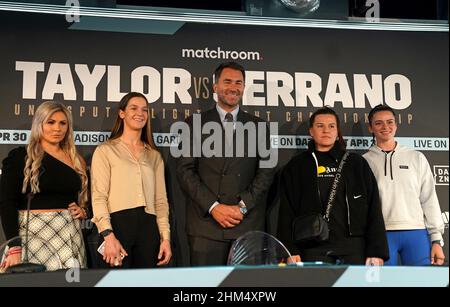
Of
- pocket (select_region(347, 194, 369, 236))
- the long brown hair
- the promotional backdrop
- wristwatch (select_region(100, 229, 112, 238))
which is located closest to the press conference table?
wristwatch (select_region(100, 229, 112, 238))

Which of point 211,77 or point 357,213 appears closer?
point 357,213

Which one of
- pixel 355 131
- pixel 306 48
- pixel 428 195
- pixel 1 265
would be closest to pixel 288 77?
pixel 306 48

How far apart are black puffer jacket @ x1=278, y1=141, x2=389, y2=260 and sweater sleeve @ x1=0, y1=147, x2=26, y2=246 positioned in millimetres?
1723

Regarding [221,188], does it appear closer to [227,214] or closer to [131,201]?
[227,214]

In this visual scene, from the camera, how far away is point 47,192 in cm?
397

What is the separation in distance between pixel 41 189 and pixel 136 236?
68cm

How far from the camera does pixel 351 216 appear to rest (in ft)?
13.6

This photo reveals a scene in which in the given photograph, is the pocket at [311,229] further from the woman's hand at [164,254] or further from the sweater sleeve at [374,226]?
the woman's hand at [164,254]

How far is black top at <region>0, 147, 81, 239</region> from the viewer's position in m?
3.95

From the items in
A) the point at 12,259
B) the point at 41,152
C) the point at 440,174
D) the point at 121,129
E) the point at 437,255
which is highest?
the point at 121,129

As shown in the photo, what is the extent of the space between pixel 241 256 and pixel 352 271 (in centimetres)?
171

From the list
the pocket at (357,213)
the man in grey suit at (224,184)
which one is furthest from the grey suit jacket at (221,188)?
the pocket at (357,213)

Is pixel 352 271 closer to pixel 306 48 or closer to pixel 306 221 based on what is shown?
pixel 306 221

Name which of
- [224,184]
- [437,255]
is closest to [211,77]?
[224,184]
